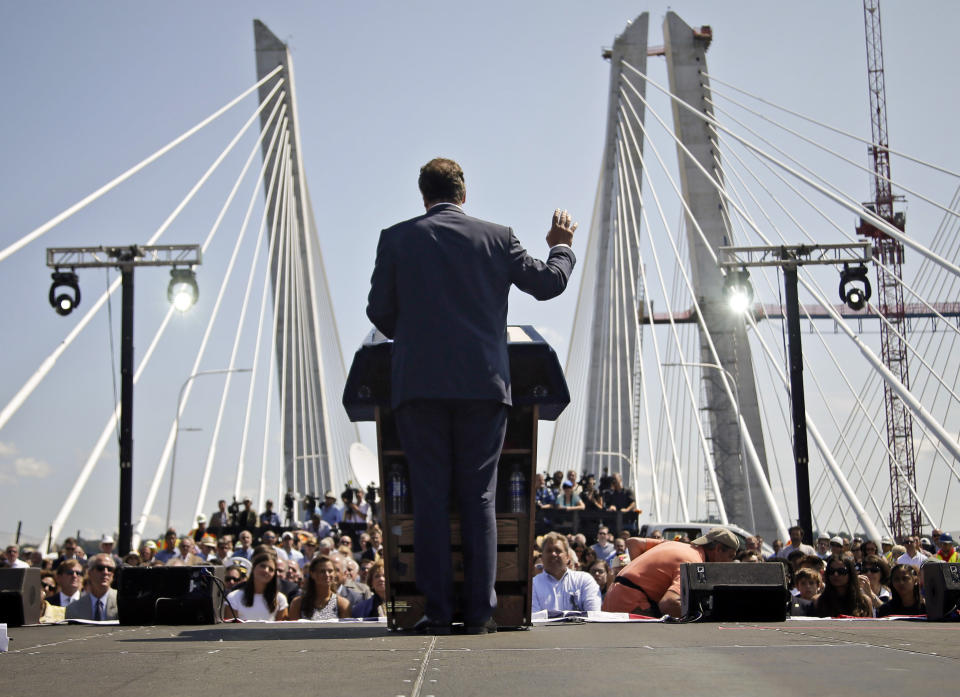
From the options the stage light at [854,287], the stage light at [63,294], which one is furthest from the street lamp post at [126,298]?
the stage light at [854,287]

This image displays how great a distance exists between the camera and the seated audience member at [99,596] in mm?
8195

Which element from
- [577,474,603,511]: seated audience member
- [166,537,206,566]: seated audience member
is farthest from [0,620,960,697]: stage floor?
[577,474,603,511]: seated audience member

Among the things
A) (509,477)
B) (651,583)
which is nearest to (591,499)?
(651,583)

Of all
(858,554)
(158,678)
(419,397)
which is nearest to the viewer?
(158,678)

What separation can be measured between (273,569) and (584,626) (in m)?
3.73

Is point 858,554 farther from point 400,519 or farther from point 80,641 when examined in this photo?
point 80,641

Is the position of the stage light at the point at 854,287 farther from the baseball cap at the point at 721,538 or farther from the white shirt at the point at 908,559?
the baseball cap at the point at 721,538

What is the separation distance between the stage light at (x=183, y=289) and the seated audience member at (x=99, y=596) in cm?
924

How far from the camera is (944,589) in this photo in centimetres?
529

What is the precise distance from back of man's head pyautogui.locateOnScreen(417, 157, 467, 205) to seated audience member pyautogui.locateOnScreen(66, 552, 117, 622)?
443 centimetres

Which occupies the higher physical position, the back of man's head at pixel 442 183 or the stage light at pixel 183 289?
the stage light at pixel 183 289

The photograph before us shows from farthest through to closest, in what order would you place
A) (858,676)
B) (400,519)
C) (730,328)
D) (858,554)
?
(730,328) → (858,554) → (400,519) → (858,676)

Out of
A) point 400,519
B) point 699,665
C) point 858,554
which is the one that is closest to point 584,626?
point 400,519

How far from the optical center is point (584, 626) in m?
4.98
